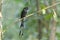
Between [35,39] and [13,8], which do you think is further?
[35,39]

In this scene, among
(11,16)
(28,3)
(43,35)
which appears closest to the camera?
(28,3)

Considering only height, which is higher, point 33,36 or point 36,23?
point 36,23

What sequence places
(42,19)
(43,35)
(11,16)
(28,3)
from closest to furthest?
(28,3) → (11,16) → (42,19) → (43,35)

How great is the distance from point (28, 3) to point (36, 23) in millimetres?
628

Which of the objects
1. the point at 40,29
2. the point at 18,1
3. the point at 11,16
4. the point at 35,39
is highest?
the point at 18,1

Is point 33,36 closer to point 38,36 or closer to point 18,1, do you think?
point 38,36

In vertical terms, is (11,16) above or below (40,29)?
above

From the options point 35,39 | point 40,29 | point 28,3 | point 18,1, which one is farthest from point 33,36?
point 28,3

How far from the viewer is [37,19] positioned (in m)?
2.50

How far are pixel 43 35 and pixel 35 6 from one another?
0.53 m

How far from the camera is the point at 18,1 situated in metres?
2.58

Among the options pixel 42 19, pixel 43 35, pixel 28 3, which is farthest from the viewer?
pixel 43 35

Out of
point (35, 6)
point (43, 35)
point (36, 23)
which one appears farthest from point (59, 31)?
point (35, 6)

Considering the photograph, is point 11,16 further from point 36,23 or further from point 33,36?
point 33,36
